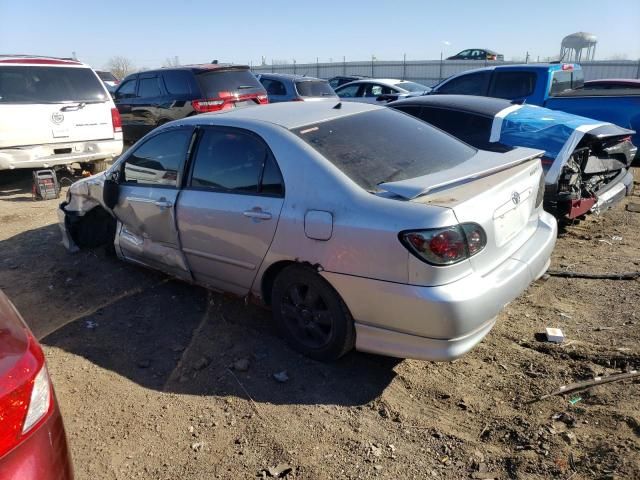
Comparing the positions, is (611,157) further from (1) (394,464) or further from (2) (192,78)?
(2) (192,78)

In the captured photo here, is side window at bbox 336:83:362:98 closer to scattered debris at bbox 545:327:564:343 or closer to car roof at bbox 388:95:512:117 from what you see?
car roof at bbox 388:95:512:117

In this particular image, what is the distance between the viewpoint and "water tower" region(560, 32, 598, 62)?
46031 mm

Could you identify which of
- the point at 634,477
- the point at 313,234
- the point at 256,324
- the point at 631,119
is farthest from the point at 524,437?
the point at 631,119

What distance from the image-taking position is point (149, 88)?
1094 centimetres

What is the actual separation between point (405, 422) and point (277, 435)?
2.25 feet

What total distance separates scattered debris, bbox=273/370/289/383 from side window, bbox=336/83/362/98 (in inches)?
498

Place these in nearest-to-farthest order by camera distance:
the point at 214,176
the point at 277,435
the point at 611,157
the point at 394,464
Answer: the point at 394,464 → the point at 277,435 → the point at 214,176 → the point at 611,157

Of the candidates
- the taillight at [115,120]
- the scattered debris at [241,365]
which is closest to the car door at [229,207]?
the scattered debris at [241,365]

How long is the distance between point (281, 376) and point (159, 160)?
2.04 meters

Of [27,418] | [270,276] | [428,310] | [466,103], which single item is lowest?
[270,276]

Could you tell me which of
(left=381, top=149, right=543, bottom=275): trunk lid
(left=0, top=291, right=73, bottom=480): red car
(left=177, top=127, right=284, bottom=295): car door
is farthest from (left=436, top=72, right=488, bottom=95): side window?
(left=0, top=291, right=73, bottom=480): red car

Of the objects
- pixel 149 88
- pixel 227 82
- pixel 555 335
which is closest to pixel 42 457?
pixel 555 335

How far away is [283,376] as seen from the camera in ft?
10.7

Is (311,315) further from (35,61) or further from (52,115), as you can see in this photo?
(35,61)
